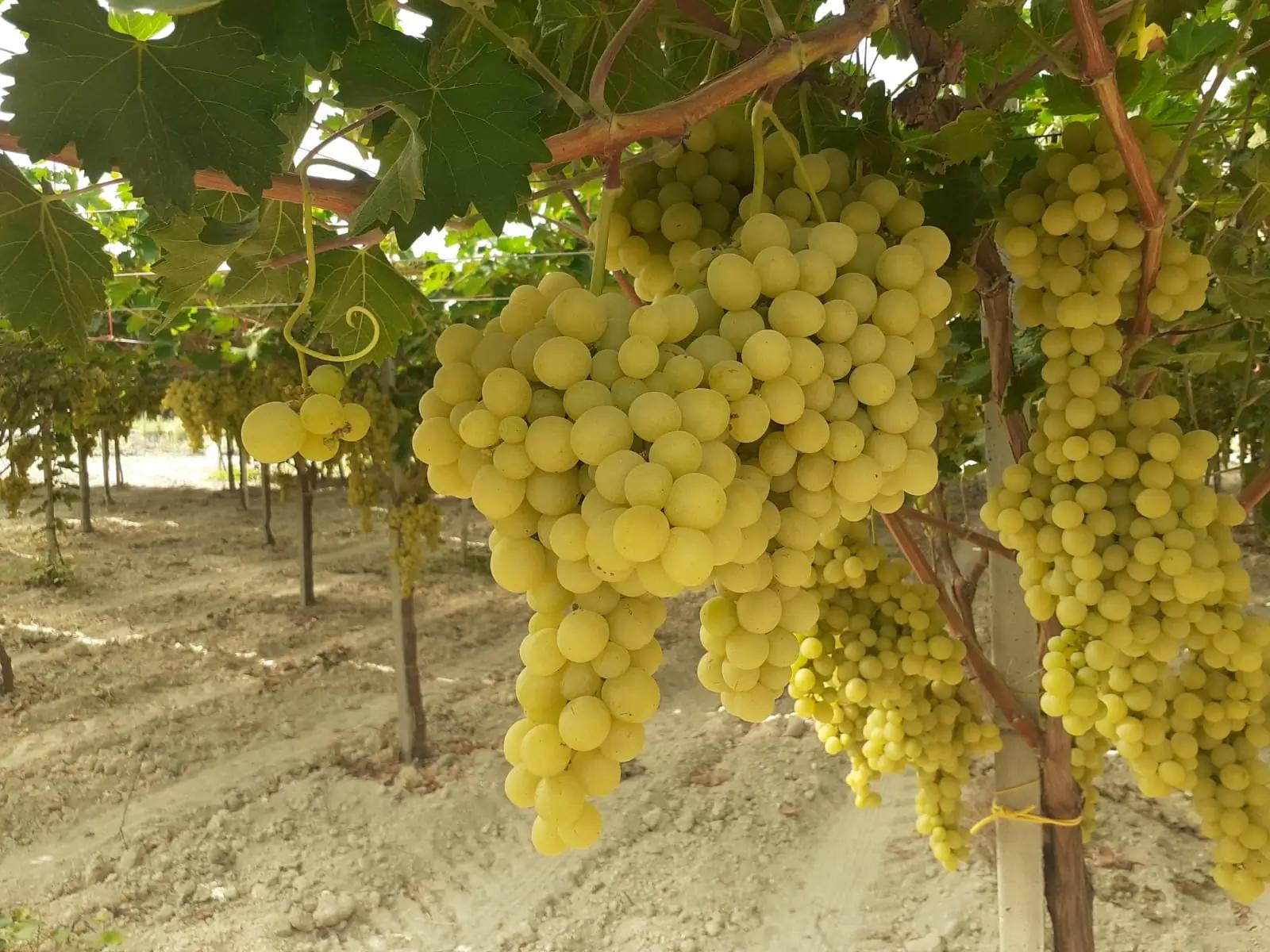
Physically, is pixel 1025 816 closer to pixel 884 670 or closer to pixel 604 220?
pixel 884 670

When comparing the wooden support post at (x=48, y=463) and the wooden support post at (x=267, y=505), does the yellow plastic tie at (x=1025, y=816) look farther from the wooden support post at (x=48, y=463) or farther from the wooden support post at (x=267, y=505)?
the wooden support post at (x=267, y=505)

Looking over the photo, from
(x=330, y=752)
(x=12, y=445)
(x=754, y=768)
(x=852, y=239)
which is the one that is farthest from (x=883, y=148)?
(x=12, y=445)

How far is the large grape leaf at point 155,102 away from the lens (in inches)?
26.6

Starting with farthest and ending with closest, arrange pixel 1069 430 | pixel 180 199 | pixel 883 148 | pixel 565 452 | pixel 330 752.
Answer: pixel 330 752
pixel 1069 430
pixel 883 148
pixel 180 199
pixel 565 452

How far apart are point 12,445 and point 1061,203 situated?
9568 mm

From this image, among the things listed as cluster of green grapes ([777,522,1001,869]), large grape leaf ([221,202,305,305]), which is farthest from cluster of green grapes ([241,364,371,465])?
cluster of green grapes ([777,522,1001,869])

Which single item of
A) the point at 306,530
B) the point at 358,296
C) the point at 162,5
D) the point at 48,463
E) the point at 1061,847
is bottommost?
the point at 1061,847

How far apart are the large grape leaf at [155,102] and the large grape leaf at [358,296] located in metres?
0.25

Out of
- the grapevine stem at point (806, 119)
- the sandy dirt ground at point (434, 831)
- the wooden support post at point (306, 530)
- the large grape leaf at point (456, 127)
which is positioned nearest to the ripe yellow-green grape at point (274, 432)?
the large grape leaf at point (456, 127)

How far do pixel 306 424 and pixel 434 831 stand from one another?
13.8 ft

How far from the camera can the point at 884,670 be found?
175cm

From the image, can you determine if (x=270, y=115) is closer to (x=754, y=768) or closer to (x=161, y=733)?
(x=754, y=768)

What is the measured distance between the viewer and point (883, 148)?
0.97 metres

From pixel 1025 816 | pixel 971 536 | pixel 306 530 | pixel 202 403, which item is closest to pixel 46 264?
pixel 971 536
